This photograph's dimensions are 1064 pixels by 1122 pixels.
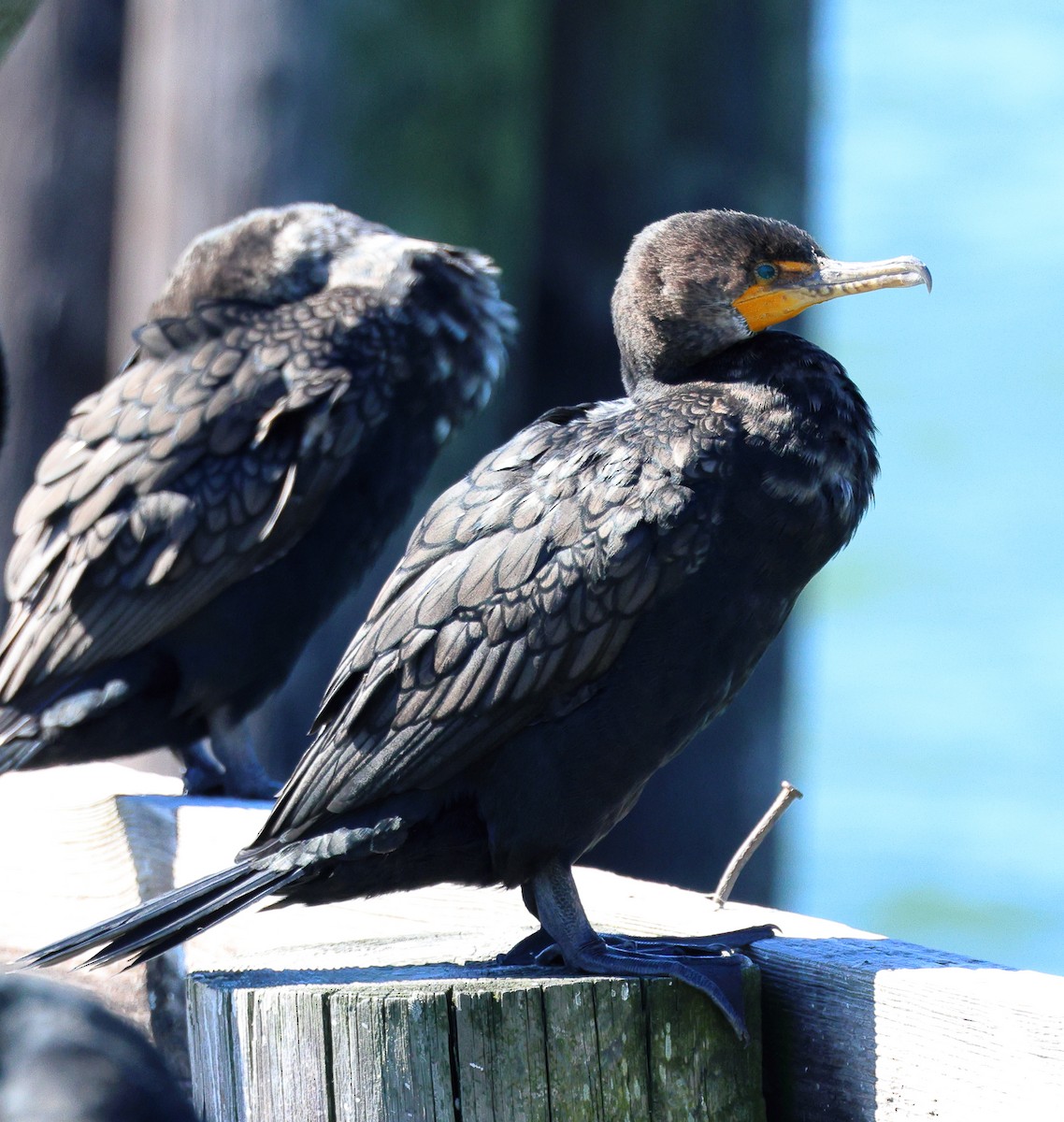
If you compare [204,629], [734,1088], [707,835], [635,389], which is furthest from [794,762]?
[734,1088]

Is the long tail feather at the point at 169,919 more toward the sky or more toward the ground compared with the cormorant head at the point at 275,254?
more toward the ground

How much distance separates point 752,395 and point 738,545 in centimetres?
26

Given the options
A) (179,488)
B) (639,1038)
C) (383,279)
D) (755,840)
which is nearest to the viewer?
(639,1038)

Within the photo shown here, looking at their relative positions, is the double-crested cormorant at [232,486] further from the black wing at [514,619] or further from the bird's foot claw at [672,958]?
Result: the bird's foot claw at [672,958]

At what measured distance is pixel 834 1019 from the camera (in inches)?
93.0

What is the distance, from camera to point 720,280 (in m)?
2.96

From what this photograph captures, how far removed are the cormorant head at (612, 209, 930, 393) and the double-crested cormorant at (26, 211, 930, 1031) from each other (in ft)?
0.51

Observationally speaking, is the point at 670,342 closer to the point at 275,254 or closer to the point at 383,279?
the point at 383,279

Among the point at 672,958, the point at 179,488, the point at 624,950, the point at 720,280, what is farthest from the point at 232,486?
the point at 672,958

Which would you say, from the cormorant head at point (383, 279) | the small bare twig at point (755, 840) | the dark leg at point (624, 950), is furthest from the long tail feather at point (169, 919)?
the cormorant head at point (383, 279)

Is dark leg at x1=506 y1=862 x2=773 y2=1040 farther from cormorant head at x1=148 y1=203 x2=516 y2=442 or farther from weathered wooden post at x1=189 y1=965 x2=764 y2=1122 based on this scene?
cormorant head at x1=148 y1=203 x2=516 y2=442

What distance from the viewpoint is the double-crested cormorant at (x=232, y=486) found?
12.7 ft

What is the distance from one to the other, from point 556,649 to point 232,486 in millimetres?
1354

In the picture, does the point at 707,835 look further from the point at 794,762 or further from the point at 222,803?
the point at 222,803
